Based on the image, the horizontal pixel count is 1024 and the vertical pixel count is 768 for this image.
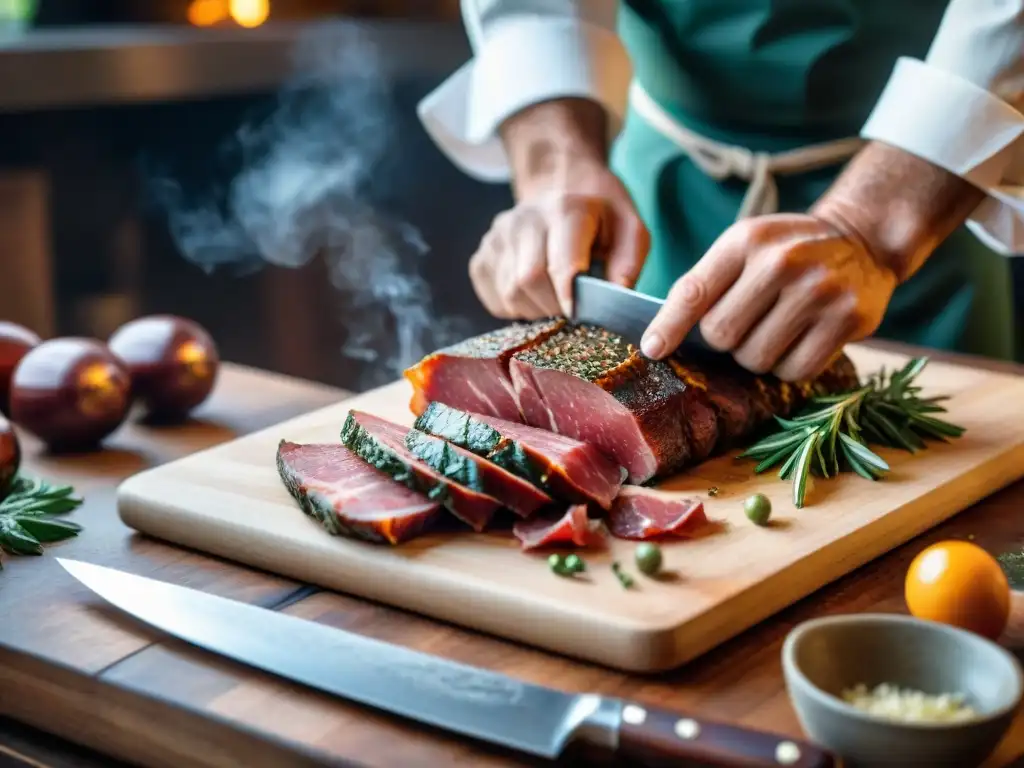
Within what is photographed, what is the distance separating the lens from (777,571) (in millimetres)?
1776

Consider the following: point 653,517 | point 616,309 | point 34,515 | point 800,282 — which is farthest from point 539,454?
point 34,515

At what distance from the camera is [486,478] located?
1.94 m

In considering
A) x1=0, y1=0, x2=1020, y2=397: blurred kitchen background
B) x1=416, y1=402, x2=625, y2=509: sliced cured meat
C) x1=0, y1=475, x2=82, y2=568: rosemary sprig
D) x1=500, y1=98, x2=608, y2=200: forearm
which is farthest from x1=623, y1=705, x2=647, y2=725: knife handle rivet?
x1=0, y1=0, x2=1020, y2=397: blurred kitchen background

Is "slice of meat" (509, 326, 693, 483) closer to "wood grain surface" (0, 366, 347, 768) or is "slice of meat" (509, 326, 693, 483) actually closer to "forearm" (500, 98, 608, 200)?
"wood grain surface" (0, 366, 347, 768)

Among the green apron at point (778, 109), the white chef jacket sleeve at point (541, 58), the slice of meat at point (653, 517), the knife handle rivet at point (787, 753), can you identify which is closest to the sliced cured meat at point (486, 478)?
the slice of meat at point (653, 517)

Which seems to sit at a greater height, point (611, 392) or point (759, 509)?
point (611, 392)

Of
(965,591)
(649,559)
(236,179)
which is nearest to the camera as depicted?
(965,591)

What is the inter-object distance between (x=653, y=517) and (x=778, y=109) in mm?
1344

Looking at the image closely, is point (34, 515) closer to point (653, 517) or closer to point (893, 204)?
point (653, 517)

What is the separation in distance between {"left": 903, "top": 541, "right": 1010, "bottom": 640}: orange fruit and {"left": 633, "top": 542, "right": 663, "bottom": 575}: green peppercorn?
0.34m

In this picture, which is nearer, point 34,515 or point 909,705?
point 909,705

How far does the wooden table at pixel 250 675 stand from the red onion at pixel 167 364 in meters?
0.60

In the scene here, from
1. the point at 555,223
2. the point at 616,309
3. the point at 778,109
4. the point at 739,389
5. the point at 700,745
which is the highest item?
the point at 778,109

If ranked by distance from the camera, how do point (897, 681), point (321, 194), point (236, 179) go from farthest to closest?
point (236, 179)
point (321, 194)
point (897, 681)
